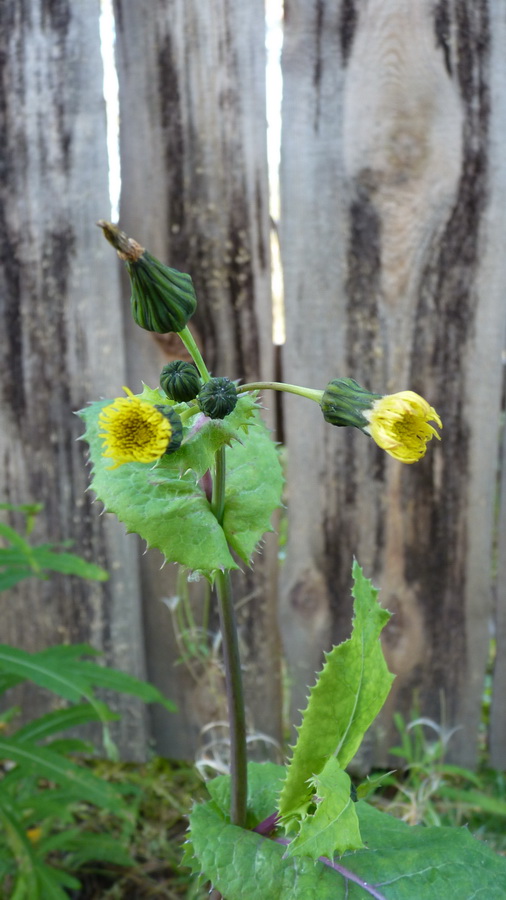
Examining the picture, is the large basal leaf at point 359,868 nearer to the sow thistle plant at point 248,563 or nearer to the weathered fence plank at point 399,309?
the sow thistle plant at point 248,563

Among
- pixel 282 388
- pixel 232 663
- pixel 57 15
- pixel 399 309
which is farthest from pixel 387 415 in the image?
pixel 57 15

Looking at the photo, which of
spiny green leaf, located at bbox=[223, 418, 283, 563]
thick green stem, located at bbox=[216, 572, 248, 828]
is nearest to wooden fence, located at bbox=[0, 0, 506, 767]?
spiny green leaf, located at bbox=[223, 418, 283, 563]

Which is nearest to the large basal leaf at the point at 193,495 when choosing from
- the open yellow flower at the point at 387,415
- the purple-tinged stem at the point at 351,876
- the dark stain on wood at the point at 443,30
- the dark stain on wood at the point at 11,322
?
the open yellow flower at the point at 387,415

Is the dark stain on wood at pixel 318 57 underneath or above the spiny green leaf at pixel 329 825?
above

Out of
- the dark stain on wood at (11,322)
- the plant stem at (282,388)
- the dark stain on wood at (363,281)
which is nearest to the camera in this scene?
the plant stem at (282,388)

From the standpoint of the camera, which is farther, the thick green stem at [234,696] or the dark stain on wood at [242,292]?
the dark stain on wood at [242,292]

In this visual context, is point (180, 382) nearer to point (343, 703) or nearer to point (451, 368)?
point (343, 703)

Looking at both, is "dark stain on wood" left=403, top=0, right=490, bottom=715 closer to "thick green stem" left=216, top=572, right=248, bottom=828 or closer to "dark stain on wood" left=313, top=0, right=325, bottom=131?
"dark stain on wood" left=313, top=0, right=325, bottom=131
